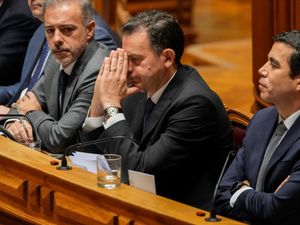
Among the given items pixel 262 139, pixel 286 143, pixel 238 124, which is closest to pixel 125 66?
pixel 238 124

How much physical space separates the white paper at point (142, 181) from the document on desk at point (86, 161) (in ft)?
0.72

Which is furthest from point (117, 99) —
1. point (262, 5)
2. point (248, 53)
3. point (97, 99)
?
point (248, 53)

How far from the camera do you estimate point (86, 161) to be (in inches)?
121

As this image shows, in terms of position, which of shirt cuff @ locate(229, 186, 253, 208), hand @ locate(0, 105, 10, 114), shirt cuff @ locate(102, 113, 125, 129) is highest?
shirt cuff @ locate(102, 113, 125, 129)

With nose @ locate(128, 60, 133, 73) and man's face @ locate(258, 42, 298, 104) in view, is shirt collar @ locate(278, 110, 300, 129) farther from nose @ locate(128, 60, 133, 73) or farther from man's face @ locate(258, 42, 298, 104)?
nose @ locate(128, 60, 133, 73)

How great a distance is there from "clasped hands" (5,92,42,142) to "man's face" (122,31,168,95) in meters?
0.61

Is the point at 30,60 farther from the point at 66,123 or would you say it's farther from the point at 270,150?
the point at 270,150

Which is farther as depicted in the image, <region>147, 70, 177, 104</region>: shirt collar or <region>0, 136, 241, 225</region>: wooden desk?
<region>147, 70, 177, 104</region>: shirt collar

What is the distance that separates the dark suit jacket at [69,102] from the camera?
3.43m

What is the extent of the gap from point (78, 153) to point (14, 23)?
1.56 metres

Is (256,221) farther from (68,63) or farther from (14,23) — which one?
(14,23)

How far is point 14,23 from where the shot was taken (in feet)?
14.7

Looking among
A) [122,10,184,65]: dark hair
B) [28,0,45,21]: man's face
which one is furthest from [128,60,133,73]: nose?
[28,0,45,21]: man's face

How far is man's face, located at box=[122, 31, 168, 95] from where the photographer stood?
3.05 meters
